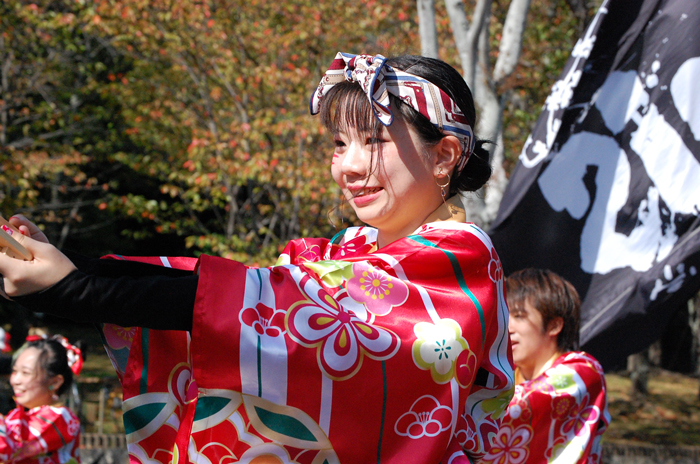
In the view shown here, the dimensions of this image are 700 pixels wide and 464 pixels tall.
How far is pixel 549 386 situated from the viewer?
2609 millimetres

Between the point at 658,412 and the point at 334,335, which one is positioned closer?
the point at 334,335

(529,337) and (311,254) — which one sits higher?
(311,254)

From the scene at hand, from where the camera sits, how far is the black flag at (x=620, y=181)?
347cm

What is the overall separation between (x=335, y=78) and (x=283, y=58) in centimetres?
611

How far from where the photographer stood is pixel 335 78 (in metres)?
1.69

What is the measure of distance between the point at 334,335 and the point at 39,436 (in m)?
3.11

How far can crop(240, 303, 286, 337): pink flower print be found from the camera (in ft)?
4.05

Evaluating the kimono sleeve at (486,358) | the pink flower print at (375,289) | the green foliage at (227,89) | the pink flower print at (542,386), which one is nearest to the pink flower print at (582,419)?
the pink flower print at (542,386)

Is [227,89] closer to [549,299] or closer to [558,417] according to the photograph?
[549,299]

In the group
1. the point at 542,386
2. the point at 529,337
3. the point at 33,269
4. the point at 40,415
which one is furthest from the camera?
the point at 40,415

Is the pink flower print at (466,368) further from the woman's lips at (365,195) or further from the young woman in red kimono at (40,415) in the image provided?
the young woman in red kimono at (40,415)

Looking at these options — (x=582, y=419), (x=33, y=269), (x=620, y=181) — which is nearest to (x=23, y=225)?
(x=33, y=269)

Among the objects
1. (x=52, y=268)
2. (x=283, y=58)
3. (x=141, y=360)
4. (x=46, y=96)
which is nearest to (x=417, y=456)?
(x=141, y=360)

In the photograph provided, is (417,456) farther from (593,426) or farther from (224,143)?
(224,143)
